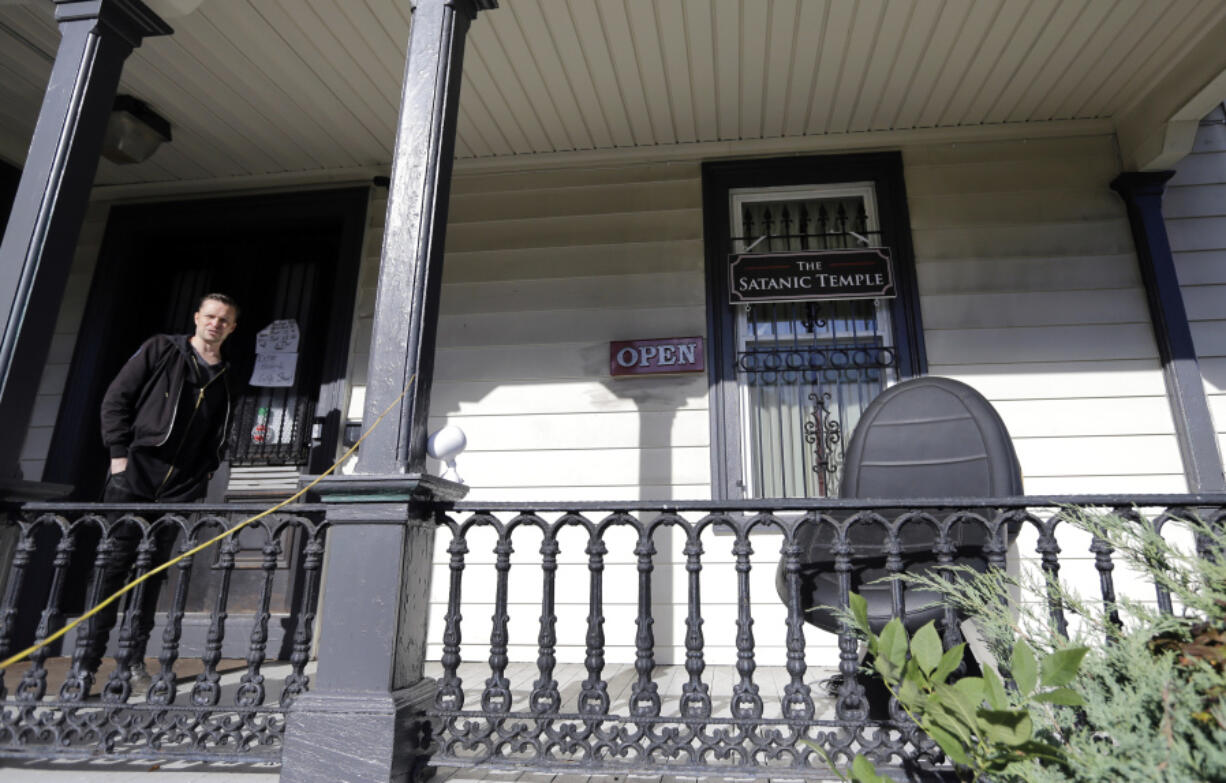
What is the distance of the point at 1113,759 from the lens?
750mm

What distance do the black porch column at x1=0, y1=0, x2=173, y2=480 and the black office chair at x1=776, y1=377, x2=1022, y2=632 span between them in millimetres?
2607

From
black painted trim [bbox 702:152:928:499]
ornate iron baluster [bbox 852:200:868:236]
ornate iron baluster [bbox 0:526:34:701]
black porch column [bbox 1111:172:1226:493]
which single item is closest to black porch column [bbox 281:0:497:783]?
ornate iron baluster [bbox 0:526:34:701]

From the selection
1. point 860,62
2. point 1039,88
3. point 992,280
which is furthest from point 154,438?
point 1039,88

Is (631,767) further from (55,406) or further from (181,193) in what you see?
(181,193)

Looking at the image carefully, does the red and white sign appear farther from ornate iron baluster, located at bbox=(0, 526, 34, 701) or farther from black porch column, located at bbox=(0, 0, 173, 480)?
ornate iron baluster, located at bbox=(0, 526, 34, 701)

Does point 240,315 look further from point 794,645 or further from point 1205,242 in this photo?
point 1205,242

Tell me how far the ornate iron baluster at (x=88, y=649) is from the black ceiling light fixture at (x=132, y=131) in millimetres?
2492

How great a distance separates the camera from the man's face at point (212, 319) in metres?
2.64

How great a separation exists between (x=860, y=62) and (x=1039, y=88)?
0.99m

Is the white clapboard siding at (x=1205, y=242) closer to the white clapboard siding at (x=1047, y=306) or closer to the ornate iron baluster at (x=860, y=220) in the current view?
the white clapboard siding at (x=1047, y=306)

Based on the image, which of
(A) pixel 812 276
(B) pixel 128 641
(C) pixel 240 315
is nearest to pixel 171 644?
(B) pixel 128 641

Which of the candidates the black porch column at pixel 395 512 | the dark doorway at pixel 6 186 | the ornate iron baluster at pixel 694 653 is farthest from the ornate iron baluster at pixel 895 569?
the dark doorway at pixel 6 186

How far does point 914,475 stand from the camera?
6.88ft

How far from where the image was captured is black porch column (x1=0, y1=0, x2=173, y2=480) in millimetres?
2102
